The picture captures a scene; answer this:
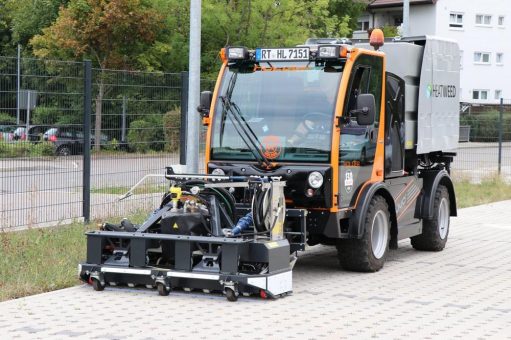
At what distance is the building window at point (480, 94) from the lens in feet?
200

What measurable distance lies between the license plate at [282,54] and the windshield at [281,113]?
0.09 metres

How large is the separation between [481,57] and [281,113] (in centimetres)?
5403

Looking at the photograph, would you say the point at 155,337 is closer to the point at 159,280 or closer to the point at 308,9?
the point at 159,280

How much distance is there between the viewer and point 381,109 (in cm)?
1086

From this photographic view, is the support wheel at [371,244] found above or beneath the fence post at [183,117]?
beneath

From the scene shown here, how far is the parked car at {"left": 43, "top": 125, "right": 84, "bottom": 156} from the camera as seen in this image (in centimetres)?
1252

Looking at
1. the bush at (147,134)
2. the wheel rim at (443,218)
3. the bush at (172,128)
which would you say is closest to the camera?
the wheel rim at (443,218)

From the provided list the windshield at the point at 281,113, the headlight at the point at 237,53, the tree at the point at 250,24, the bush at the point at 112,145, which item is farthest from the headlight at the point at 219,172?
the tree at the point at 250,24

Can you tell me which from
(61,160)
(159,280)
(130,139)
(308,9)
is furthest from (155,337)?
(308,9)

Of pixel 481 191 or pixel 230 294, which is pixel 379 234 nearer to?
pixel 230 294

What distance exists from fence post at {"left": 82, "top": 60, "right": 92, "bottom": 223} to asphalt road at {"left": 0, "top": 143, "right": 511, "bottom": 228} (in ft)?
0.26

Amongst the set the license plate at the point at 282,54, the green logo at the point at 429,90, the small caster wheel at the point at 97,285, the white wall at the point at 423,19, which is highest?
the white wall at the point at 423,19

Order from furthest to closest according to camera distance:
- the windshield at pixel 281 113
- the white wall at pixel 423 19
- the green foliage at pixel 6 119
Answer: the white wall at pixel 423 19 → the green foliage at pixel 6 119 → the windshield at pixel 281 113

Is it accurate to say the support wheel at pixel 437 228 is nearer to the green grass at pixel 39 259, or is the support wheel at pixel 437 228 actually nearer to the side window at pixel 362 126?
the side window at pixel 362 126
